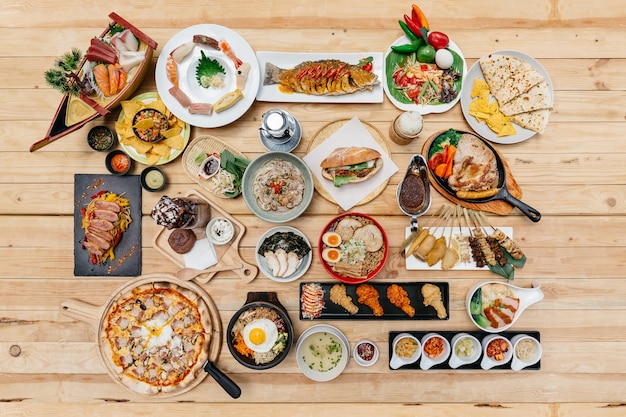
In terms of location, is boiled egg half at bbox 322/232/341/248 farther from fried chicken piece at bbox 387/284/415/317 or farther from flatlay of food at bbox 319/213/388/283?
fried chicken piece at bbox 387/284/415/317

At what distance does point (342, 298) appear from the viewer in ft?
9.95

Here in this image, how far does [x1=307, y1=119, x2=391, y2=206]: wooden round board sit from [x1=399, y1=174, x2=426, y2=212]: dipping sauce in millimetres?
200

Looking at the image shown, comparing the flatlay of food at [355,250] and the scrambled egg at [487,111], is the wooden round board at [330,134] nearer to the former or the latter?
the flatlay of food at [355,250]

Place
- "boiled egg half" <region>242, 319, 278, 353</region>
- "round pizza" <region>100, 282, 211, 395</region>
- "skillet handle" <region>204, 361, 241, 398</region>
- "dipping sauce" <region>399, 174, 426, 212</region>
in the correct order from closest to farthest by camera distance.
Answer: "skillet handle" <region>204, 361, 241, 398</region> → "boiled egg half" <region>242, 319, 278, 353</region> → "dipping sauce" <region>399, 174, 426, 212</region> → "round pizza" <region>100, 282, 211, 395</region>

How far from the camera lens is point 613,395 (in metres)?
3.10

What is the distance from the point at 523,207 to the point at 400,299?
3.83 ft

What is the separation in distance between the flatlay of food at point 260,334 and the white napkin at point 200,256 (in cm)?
49

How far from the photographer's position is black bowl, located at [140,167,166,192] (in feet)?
10.1

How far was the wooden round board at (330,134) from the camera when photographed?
309 centimetres

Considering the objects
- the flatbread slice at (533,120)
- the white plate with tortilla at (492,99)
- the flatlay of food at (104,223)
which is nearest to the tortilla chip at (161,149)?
the flatlay of food at (104,223)

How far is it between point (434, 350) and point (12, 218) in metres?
3.48

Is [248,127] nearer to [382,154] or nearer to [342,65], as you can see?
[342,65]

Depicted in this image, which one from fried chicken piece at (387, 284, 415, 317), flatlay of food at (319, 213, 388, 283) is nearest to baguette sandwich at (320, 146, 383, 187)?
flatlay of food at (319, 213, 388, 283)

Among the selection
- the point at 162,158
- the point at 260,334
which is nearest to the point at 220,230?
the point at 162,158
